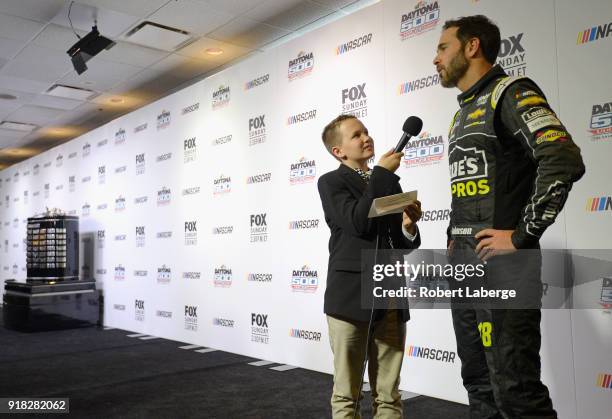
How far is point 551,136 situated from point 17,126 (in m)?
8.25

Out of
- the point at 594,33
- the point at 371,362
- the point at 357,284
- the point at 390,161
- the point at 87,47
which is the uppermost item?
the point at 87,47

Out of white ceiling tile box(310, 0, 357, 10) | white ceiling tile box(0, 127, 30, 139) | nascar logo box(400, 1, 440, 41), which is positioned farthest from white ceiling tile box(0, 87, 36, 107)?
nascar logo box(400, 1, 440, 41)

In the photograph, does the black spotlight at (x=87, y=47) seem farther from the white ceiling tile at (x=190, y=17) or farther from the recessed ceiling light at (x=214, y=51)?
the recessed ceiling light at (x=214, y=51)

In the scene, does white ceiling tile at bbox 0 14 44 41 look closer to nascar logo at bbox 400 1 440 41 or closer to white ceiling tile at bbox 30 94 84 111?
white ceiling tile at bbox 30 94 84 111

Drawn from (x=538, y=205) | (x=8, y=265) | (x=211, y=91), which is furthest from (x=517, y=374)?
(x=8, y=265)

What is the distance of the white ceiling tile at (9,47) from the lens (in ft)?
15.4

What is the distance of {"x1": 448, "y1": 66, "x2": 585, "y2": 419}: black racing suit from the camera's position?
1271mm

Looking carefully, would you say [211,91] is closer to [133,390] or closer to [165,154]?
[165,154]

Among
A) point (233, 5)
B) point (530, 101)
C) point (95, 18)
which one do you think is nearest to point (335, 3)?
point (233, 5)

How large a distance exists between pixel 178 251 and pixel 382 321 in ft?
12.7

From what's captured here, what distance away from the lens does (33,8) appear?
160 inches

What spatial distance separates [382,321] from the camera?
1.67 m

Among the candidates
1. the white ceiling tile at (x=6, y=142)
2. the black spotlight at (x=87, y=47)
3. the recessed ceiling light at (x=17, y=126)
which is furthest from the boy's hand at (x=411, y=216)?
the white ceiling tile at (x=6, y=142)

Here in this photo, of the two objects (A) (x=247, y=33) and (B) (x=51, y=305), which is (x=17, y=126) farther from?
(A) (x=247, y=33)
